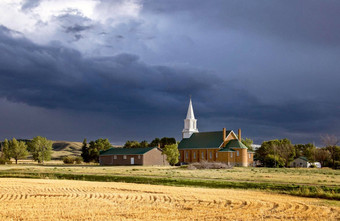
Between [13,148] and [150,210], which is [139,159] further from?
[150,210]

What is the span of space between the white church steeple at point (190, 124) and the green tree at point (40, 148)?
4065 cm

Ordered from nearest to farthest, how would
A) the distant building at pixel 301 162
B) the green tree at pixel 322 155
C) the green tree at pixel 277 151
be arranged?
the green tree at pixel 277 151
the distant building at pixel 301 162
the green tree at pixel 322 155

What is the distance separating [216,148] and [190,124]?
16902mm

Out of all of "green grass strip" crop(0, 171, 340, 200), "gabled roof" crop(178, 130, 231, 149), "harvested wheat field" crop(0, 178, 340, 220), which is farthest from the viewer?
"gabled roof" crop(178, 130, 231, 149)

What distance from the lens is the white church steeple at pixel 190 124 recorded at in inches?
4486

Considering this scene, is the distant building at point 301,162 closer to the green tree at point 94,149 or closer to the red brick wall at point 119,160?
the red brick wall at point 119,160

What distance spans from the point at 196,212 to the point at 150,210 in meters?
2.37

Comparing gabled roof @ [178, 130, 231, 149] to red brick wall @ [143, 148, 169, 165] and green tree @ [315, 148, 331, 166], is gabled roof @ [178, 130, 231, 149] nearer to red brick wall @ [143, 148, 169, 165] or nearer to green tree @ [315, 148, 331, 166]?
red brick wall @ [143, 148, 169, 165]

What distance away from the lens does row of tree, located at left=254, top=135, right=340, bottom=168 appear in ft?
322

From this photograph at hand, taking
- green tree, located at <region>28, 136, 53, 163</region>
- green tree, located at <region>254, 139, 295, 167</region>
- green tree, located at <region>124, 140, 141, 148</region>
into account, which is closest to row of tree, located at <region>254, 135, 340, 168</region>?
green tree, located at <region>254, 139, 295, 167</region>

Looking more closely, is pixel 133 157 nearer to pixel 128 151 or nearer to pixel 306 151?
pixel 128 151

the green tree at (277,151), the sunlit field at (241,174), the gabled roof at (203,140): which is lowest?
the sunlit field at (241,174)

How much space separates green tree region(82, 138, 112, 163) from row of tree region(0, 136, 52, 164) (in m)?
10.7

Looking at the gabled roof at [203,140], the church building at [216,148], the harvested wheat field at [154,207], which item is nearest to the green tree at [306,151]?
the church building at [216,148]
